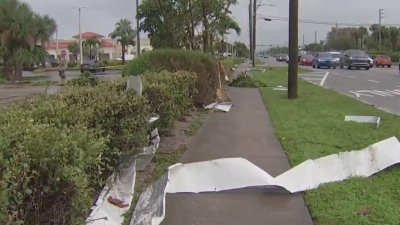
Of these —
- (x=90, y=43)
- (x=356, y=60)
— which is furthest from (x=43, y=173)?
(x=90, y=43)

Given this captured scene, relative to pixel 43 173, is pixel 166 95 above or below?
above

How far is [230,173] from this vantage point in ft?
21.7

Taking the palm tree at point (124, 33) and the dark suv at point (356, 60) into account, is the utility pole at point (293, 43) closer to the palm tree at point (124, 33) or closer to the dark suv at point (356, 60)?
the dark suv at point (356, 60)

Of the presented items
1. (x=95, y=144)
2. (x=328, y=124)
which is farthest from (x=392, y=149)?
(x=95, y=144)

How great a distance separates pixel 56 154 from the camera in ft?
11.0

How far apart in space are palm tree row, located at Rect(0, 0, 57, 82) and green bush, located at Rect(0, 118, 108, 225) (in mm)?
40059

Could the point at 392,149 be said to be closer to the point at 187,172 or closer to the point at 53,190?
the point at 187,172

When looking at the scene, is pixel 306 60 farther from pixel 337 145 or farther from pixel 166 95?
pixel 166 95

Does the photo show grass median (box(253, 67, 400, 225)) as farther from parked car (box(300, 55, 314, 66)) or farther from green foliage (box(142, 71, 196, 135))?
parked car (box(300, 55, 314, 66))

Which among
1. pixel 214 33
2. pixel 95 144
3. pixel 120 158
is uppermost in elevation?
pixel 214 33

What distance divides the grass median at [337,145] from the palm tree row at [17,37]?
95.9 feet

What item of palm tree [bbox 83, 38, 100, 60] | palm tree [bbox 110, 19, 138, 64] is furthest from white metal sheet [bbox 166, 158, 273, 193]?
palm tree [bbox 83, 38, 100, 60]

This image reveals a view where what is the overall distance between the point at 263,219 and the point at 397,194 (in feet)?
5.49

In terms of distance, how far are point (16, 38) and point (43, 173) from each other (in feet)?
137
